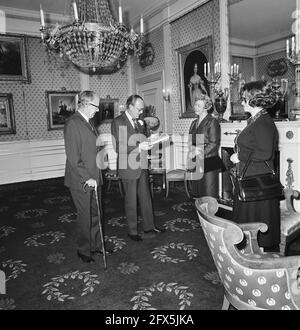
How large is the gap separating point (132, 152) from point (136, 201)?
65cm

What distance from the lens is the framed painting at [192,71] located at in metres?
6.29

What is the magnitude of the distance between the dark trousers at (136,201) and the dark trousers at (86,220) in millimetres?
487

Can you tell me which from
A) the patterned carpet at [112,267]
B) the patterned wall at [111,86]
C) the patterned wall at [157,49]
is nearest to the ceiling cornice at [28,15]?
the patterned wall at [111,86]

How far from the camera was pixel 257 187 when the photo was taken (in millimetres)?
2668

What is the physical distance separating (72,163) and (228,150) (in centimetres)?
338

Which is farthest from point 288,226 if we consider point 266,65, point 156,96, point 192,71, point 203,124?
point 156,96

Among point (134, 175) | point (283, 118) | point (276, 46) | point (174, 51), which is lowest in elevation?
point (134, 175)

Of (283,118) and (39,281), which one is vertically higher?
(283,118)

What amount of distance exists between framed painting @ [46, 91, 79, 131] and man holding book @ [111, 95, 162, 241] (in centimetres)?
535

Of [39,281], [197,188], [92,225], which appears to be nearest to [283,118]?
[197,188]

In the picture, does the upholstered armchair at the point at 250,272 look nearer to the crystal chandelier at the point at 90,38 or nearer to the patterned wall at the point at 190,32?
the crystal chandelier at the point at 90,38
